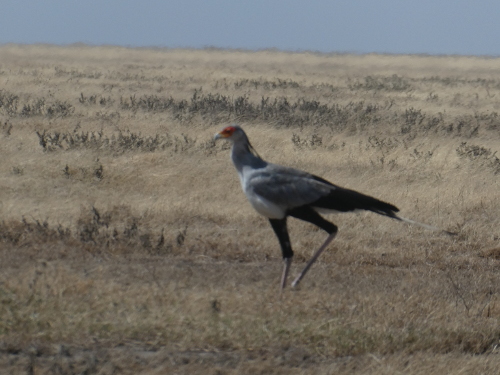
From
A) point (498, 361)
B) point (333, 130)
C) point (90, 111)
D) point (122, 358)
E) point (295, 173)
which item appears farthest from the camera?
point (90, 111)

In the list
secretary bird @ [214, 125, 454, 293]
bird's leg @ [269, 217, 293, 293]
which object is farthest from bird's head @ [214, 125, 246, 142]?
bird's leg @ [269, 217, 293, 293]

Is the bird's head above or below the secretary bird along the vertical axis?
above

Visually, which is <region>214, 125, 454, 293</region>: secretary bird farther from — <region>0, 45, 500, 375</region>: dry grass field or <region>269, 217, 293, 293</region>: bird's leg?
<region>0, 45, 500, 375</region>: dry grass field

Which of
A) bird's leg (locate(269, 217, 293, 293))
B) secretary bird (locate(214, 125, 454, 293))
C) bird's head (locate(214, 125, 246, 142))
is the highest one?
bird's head (locate(214, 125, 246, 142))

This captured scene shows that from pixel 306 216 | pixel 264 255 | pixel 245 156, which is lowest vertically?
pixel 264 255

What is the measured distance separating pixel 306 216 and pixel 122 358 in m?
2.32

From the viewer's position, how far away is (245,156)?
6176 mm

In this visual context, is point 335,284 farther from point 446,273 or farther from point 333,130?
point 333,130

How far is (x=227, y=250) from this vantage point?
755 cm

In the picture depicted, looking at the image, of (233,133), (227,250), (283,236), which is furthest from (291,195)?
(227,250)

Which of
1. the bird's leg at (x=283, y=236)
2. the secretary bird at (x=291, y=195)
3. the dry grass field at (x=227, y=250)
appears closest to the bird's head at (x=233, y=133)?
the secretary bird at (x=291, y=195)

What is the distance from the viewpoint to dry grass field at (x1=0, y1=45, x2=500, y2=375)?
14.6ft

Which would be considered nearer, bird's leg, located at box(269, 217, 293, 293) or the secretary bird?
the secretary bird

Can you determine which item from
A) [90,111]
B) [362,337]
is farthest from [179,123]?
[362,337]
